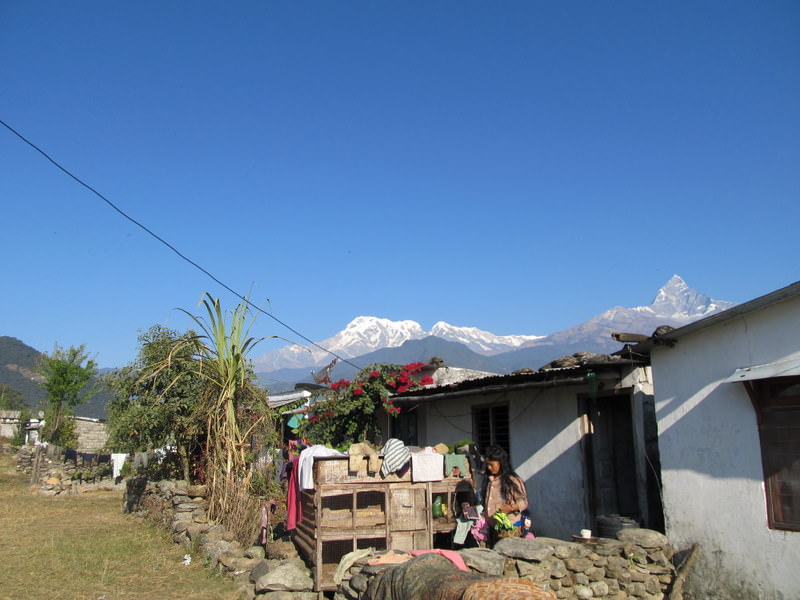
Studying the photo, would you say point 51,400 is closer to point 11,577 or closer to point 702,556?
point 11,577

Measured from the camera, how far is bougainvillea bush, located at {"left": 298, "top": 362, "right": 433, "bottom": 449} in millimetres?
15680

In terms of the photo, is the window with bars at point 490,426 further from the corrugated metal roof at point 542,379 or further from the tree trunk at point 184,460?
the tree trunk at point 184,460

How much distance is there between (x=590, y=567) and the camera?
7.40 m

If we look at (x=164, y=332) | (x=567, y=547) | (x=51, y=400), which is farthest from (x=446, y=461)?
(x=51, y=400)

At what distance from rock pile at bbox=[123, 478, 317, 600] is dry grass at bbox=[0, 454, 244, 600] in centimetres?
25

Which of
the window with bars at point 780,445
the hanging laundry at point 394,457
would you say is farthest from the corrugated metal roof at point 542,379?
the hanging laundry at point 394,457

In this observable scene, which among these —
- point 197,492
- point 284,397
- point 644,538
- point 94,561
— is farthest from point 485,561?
point 284,397

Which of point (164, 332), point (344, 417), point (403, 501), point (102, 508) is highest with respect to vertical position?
point (164, 332)

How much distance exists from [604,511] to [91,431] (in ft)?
129

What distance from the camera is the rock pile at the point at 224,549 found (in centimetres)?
808

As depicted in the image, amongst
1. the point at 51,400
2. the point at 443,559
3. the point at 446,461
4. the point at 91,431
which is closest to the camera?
the point at 443,559

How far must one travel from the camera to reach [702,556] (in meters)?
7.04

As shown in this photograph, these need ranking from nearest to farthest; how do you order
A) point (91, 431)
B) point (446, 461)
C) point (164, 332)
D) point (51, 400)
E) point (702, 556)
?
point (702, 556) → point (446, 461) → point (164, 332) → point (51, 400) → point (91, 431)

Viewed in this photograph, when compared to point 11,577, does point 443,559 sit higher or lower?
higher
